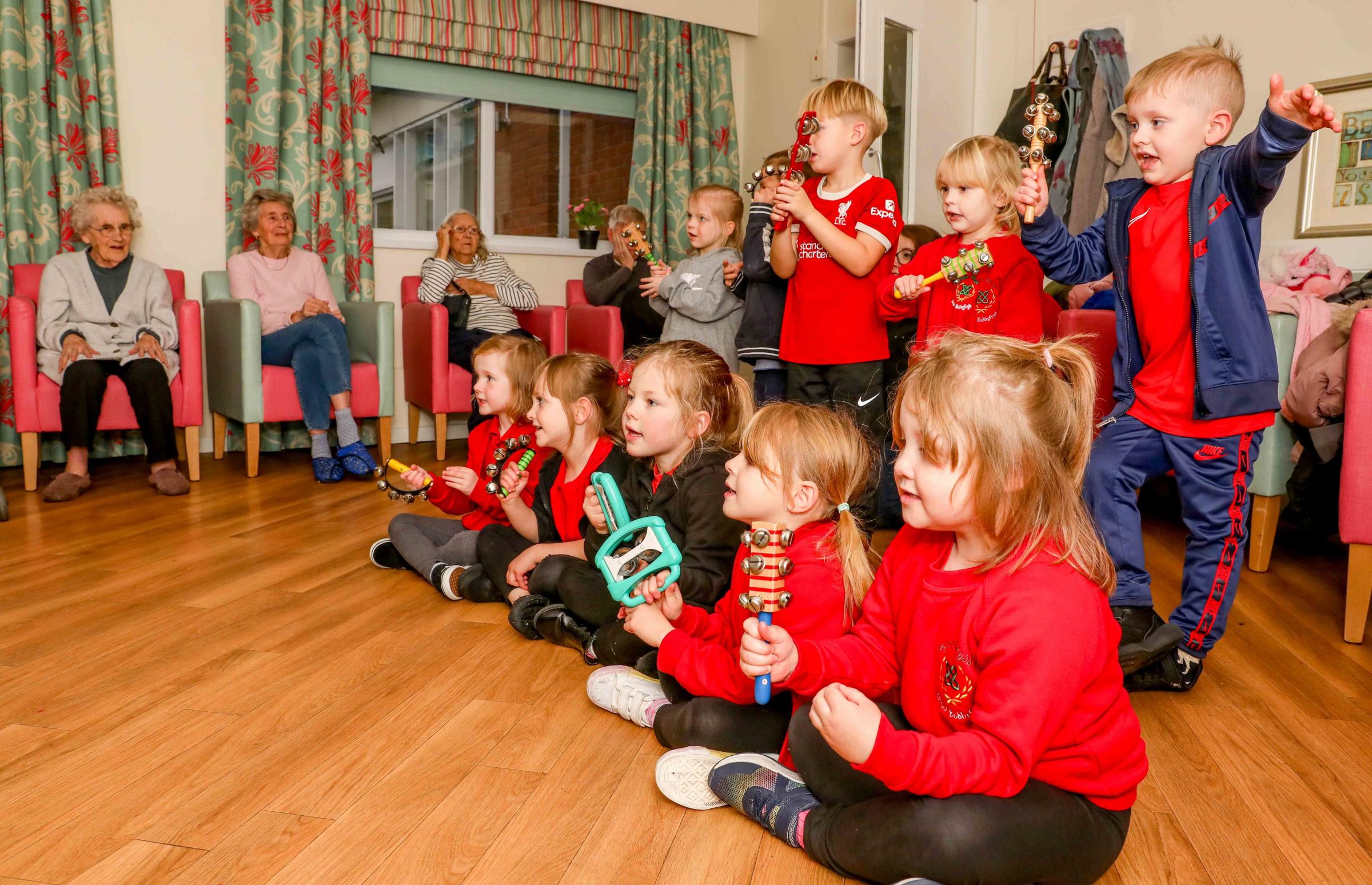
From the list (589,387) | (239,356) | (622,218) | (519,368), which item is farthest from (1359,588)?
(239,356)

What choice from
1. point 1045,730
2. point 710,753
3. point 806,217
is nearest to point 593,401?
point 806,217

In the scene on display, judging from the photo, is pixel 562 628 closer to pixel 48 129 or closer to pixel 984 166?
pixel 984 166

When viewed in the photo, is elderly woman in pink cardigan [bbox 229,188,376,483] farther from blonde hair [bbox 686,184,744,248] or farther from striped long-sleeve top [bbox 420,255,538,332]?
blonde hair [bbox 686,184,744,248]

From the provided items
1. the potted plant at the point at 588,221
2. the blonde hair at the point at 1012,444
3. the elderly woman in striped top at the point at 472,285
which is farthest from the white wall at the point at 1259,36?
the blonde hair at the point at 1012,444

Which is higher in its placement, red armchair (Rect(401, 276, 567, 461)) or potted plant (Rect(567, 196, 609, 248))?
potted plant (Rect(567, 196, 609, 248))

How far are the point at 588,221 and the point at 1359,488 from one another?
3787 mm

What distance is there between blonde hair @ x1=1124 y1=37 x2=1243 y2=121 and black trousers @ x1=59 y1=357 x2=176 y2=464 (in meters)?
3.27

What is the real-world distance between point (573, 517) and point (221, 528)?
1.34m

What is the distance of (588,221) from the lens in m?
5.11

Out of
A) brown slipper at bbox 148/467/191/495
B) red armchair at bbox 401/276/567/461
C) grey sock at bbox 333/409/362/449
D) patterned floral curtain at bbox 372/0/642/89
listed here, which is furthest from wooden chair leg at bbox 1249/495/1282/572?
patterned floral curtain at bbox 372/0/642/89

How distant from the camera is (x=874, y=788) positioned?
45.5 inches

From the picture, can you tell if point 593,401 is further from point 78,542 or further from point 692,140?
point 692,140

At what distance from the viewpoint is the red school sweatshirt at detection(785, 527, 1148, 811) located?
1.01 m

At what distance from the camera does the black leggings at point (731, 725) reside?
4.66 ft
